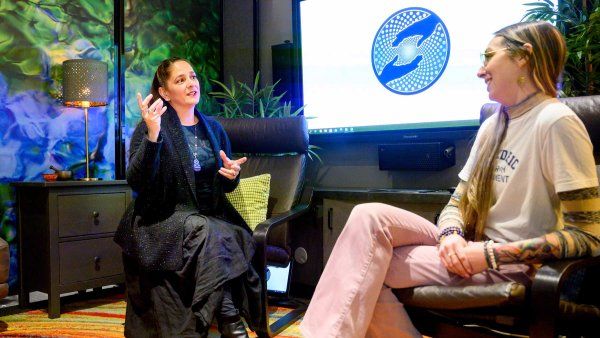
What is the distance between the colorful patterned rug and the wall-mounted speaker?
38.0 inches

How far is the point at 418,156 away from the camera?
2547 mm

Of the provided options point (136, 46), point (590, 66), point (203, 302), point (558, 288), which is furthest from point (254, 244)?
point (136, 46)

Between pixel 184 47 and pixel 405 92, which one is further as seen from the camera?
pixel 184 47

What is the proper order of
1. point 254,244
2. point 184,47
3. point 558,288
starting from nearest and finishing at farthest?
point 558,288 < point 254,244 < point 184,47

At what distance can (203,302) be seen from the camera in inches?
70.7

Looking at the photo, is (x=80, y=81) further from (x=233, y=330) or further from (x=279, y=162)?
(x=233, y=330)

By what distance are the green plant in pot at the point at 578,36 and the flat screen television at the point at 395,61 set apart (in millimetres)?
147

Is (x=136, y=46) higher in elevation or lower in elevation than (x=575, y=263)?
higher

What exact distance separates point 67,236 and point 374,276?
6.15 feet

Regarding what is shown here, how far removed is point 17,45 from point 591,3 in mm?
2888

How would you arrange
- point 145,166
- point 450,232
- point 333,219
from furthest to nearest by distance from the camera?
point 333,219
point 145,166
point 450,232

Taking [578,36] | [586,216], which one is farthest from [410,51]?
[586,216]

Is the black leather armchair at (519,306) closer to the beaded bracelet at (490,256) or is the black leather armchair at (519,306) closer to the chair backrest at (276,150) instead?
the beaded bracelet at (490,256)

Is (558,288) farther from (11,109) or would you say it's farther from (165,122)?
(11,109)
